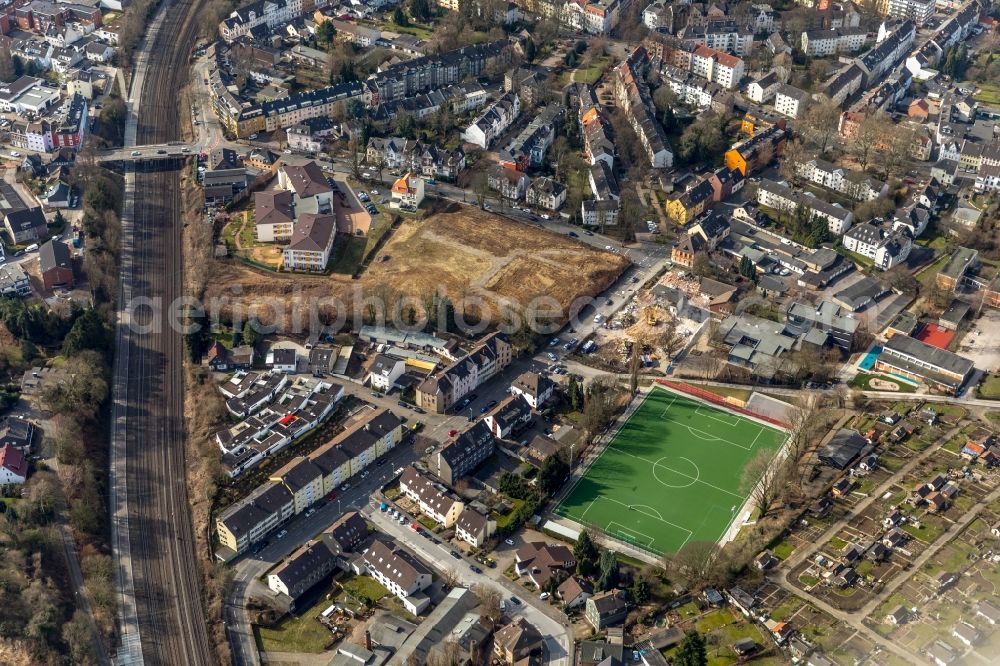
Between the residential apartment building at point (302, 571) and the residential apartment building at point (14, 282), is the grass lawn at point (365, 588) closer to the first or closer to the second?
the residential apartment building at point (302, 571)

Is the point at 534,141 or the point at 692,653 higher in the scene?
the point at 534,141

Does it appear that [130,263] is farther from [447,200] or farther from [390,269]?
[447,200]

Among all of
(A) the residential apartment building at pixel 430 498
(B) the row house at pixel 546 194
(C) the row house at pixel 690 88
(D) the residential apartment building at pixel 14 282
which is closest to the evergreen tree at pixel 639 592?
(A) the residential apartment building at pixel 430 498

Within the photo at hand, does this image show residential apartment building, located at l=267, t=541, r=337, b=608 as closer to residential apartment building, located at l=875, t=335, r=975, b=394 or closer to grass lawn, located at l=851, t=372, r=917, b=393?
grass lawn, located at l=851, t=372, r=917, b=393

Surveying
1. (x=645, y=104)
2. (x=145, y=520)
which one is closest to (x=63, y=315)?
(x=145, y=520)

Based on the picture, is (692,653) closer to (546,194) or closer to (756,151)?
(546,194)

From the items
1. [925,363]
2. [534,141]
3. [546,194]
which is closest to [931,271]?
[925,363]
